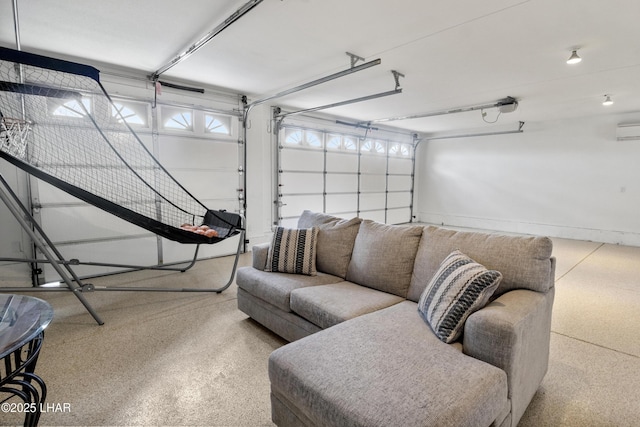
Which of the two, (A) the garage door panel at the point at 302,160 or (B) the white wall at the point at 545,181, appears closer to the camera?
(A) the garage door panel at the point at 302,160

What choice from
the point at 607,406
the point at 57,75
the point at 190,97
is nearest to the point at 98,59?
the point at 57,75

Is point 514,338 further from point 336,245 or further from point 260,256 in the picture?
point 260,256

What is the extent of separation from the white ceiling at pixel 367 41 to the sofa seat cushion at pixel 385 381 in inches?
93.2

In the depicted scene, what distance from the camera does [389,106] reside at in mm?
5613

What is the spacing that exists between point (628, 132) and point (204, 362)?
8.03 m

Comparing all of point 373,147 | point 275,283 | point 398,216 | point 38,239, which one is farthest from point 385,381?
point 398,216

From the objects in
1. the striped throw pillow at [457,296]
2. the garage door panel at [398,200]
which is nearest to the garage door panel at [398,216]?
the garage door panel at [398,200]

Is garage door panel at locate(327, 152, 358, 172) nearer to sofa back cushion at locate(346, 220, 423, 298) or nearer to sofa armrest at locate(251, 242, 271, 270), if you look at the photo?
sofa armrest at locate(251, 242, 271, 270)

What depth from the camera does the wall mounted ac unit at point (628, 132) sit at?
18.9ft

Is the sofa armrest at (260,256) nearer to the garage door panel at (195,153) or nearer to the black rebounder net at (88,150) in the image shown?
the black rebounder net at (88,150)

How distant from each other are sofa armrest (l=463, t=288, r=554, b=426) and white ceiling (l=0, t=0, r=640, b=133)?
84.8 inches

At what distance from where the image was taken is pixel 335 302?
200 centimetres

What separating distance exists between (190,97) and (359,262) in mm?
3680

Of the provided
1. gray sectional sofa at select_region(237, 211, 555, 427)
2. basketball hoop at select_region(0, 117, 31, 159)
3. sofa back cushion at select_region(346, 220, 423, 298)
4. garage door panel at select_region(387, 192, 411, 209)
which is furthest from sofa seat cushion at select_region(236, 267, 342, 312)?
garage door panel at select_region(387, 192, 411, 209)
